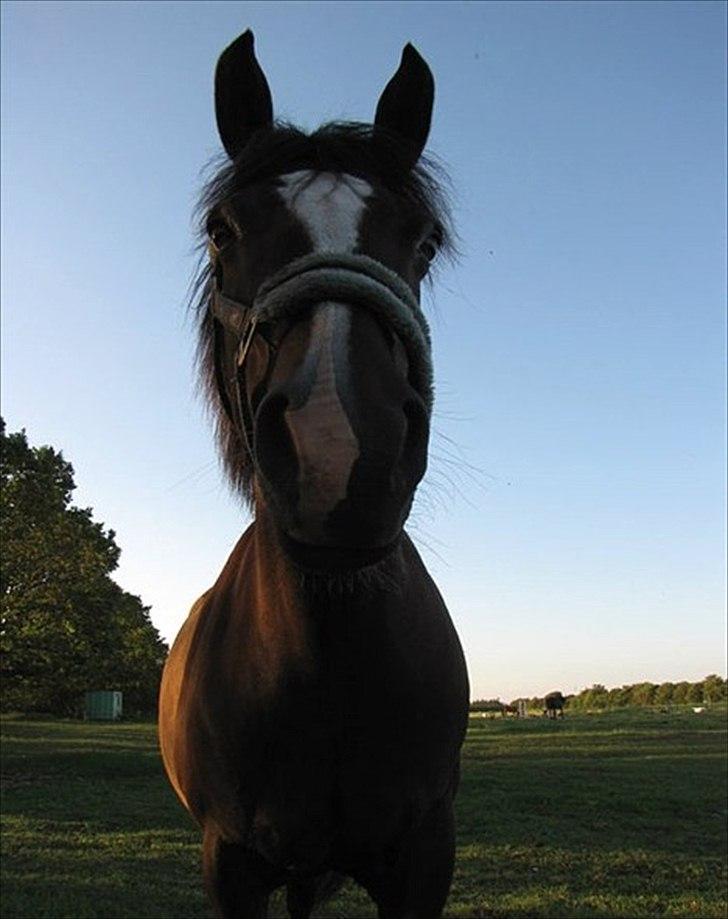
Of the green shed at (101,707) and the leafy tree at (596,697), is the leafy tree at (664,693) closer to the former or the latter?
the leafy tree at (596,697)

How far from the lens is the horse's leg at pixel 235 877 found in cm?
257

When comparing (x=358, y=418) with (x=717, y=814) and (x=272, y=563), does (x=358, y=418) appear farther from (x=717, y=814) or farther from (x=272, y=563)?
(x=717, y=814)

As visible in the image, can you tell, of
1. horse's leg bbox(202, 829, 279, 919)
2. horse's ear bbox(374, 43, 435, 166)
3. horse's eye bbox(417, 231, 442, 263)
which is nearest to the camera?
horse's eye bbox(417, 231, 442, 263)

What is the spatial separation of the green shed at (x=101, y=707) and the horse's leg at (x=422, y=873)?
39.0m

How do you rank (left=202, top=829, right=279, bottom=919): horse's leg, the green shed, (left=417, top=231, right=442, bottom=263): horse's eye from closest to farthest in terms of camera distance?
1. (left=417, top=231, right=442, bottom=263): horse's eye
2. (left=202, top=829, right=279, bottom=919): horse's leg
3. the green shed

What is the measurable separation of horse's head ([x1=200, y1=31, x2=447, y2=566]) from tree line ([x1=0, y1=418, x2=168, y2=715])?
61.2ft

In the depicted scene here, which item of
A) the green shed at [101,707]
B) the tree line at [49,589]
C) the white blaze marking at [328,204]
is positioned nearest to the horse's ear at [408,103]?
the white blaze marking at [328,204]

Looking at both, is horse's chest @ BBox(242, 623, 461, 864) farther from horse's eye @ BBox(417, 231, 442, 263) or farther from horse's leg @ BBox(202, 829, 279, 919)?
horse's eye @ BBox(417, 231, 442, 263)

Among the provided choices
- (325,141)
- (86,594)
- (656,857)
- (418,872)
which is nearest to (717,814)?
(656,857)

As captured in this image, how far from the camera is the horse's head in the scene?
1533 mm

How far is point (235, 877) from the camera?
258cm

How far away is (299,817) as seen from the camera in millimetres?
2285

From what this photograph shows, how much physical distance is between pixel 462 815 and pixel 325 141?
9923 millimetres

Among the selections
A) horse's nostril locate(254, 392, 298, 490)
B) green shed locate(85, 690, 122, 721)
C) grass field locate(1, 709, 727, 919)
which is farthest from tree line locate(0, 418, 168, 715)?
horse's nostril locate(254, 392, 298, 490)
